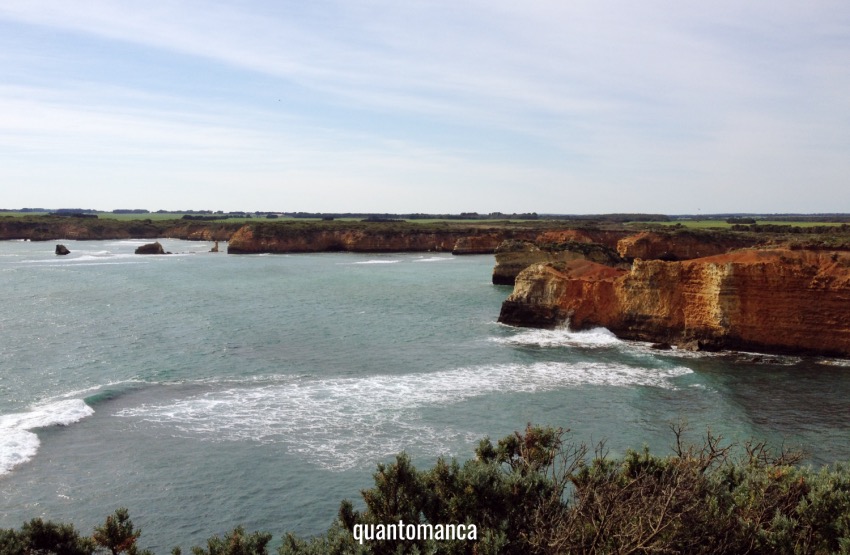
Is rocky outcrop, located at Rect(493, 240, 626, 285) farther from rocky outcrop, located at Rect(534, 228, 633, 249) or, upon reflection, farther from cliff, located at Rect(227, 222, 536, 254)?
cliff, located at Rect(227, 222, 536, 254)

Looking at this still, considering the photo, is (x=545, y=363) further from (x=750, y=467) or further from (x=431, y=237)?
(x=431, y=237)

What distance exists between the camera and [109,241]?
144875mm

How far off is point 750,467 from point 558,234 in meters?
98.9

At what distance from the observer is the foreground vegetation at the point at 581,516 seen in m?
10.1

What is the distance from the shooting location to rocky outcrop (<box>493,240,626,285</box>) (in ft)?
201

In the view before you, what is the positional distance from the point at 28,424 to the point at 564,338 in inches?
1096

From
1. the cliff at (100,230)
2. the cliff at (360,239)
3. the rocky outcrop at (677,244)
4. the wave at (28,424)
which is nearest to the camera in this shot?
the wave at (28,424)

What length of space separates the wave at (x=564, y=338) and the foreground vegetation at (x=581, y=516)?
2416 centimetres

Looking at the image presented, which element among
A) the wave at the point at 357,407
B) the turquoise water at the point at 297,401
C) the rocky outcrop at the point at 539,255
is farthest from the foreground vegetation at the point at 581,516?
the rocky outcrop at the point at 539,255

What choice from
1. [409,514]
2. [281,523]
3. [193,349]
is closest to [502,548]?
[409,514]

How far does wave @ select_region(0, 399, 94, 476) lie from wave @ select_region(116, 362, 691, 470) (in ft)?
5.95

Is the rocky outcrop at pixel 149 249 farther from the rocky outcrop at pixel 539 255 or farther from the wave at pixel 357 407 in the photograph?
the wave at pixel 357 407

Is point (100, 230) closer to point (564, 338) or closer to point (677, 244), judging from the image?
point (677, 244)

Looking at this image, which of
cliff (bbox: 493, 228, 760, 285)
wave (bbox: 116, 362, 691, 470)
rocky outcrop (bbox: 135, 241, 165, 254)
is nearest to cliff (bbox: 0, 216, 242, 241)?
rocky outcrop (bbox: 135, 241, 165, 254)
